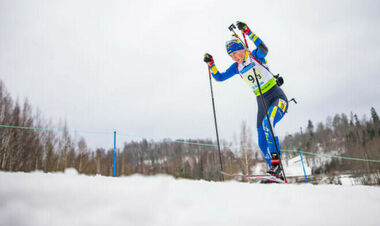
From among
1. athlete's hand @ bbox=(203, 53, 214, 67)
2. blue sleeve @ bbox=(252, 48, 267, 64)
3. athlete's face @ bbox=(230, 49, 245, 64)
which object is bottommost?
blue sleeve @ bbox=(252, 48, 267, 64)

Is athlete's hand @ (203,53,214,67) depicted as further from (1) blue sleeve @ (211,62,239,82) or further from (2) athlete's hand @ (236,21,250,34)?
(2) athlete's hand @ (236,21,250,34)

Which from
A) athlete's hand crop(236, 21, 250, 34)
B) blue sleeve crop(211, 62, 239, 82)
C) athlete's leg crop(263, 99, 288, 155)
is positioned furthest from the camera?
blue sleeve crop(211, 62, 239, 82)

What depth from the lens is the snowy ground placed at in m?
1.05

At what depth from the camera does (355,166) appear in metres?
31.0

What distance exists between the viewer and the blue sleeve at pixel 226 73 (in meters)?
4.17

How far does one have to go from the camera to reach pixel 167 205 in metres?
1.17

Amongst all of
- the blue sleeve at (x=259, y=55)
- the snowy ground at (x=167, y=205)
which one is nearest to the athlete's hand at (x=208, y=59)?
the blue sleeve at (x=259, y=55)

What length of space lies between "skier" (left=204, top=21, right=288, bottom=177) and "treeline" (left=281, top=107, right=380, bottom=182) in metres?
32.8

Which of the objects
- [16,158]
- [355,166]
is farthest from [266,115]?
[355,166]

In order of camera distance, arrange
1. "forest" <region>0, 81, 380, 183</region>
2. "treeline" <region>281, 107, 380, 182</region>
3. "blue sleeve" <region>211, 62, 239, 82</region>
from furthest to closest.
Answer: "treeline" <region>281, 107, 380, 182</region> → "forest" <region>0, 81, 380, 183</region> → "blue sleeve" <region>211, 62, 239, 82</region>

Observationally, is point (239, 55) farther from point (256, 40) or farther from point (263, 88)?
point (263, 88)

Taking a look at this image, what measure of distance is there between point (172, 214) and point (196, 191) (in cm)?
37

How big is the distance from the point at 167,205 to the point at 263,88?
2.95 m

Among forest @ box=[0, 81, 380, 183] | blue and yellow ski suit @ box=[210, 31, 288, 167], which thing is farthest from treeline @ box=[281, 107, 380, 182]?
blue and yellow ski suit @ box=[210, 31, 288, 167]
